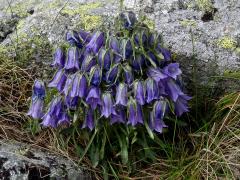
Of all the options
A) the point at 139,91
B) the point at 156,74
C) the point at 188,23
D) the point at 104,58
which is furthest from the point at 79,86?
the point at 188,23

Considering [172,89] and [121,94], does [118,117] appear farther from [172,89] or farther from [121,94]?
[172,89]

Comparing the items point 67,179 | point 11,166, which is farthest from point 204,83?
point 11,166

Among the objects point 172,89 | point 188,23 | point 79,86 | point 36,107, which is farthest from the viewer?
point 188,23

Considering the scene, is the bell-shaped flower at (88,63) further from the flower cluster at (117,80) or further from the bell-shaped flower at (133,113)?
the bell-shaped flower at (133,113)

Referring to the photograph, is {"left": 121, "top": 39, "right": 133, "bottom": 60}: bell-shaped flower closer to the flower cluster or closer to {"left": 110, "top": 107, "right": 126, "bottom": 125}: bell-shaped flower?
the flower cluster

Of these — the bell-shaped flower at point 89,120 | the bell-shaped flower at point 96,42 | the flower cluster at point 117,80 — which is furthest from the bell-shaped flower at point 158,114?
the bell-shaped flower at point 96,42

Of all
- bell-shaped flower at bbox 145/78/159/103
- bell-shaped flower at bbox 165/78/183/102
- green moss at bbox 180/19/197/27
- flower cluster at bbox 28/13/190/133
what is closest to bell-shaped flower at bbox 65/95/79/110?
flower cluster at bbox 28/13/190/133
